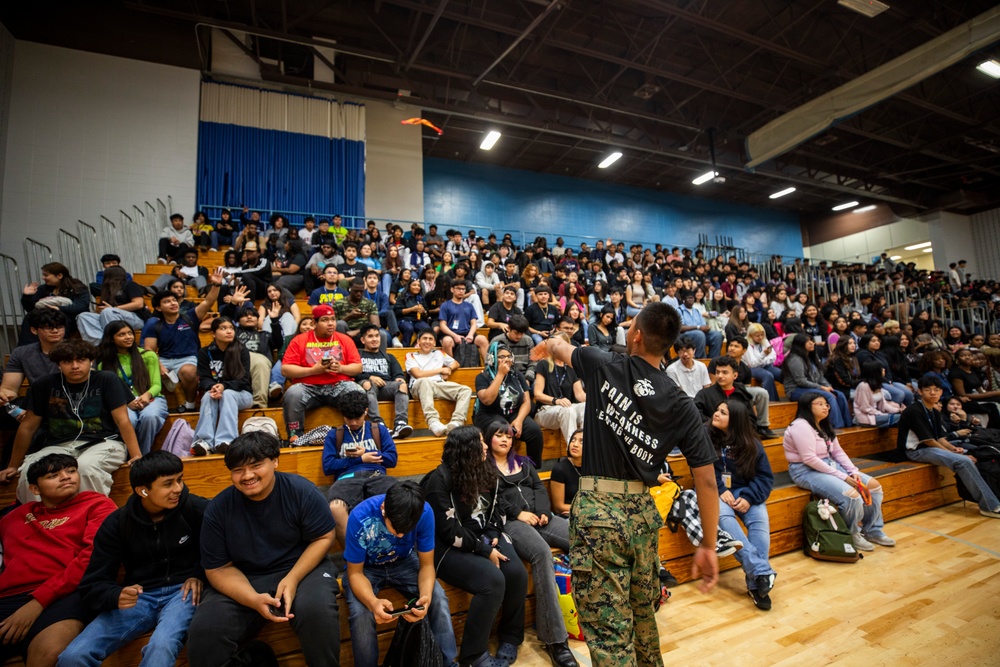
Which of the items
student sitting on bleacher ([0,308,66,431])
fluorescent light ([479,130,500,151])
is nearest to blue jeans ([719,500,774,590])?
student sitting on bleacher ([0,308,66,431])

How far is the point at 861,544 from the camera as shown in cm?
369

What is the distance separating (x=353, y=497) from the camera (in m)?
2.72

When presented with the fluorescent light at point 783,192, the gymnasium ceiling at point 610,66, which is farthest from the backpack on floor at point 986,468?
the fluorescent light at point 783,192

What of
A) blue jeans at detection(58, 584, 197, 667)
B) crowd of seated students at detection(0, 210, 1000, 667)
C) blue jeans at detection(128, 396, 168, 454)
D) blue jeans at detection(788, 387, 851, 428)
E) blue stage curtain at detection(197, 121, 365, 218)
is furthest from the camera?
blue stage curtain at detection(197, 121, 365, 218)

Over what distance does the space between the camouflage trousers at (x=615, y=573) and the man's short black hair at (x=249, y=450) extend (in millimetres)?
1356

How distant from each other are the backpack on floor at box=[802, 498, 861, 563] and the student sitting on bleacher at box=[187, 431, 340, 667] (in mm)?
3359

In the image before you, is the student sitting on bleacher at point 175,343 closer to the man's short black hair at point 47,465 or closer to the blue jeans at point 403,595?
the man's short black hair at point 47,465

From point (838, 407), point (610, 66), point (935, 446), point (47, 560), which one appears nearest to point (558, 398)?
point (47, 560)

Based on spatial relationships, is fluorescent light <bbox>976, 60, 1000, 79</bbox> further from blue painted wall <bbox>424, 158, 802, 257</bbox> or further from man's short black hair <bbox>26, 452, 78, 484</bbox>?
man's short black hair <bbox>26, 452, 78, 484</bbox>

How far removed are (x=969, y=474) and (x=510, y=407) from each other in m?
4.31

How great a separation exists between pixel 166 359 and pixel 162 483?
223cm

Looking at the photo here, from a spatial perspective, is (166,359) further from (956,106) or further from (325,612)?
(956,106)

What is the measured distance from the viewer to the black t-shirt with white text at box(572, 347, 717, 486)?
1736mm

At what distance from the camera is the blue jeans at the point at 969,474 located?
4.33 m
